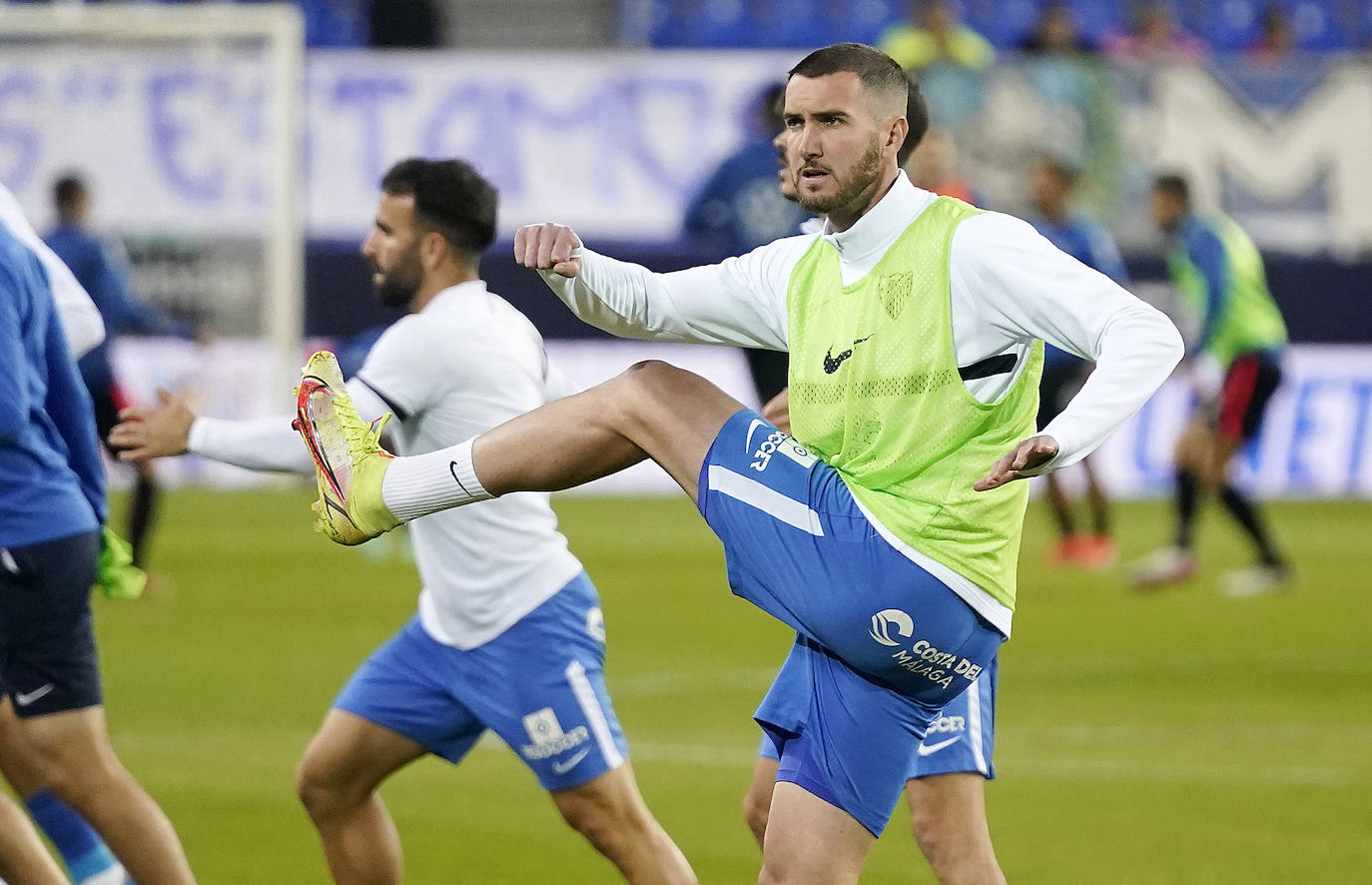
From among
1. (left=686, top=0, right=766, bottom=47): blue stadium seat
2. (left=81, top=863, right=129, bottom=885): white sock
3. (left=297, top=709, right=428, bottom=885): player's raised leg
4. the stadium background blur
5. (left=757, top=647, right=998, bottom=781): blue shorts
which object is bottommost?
the stadium background blur

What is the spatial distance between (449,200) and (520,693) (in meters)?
1.33

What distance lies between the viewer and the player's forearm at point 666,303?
15.1 feet

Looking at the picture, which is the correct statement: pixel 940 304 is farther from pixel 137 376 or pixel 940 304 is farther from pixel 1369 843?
pixel 137 376

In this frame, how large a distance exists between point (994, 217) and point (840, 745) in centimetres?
110

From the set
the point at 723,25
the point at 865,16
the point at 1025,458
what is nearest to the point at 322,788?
the point at 1025,458

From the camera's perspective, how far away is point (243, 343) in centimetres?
1881

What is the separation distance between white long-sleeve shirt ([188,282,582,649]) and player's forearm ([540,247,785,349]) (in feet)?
2.46

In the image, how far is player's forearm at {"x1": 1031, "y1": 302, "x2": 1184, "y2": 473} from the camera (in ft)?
13.0

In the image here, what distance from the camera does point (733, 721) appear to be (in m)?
9.15

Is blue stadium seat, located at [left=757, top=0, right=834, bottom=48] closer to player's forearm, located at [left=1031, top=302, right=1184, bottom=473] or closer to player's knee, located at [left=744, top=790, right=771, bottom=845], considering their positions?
player's knee, located at [left=744, top=790, right=771, bottom=845]

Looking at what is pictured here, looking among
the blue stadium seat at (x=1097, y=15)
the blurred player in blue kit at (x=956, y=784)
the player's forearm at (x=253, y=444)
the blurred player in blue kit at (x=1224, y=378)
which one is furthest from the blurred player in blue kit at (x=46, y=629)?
the blue stadium seat at (x=1097, y=15)

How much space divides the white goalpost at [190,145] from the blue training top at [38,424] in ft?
44.1

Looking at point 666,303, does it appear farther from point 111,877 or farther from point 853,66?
point 111,877

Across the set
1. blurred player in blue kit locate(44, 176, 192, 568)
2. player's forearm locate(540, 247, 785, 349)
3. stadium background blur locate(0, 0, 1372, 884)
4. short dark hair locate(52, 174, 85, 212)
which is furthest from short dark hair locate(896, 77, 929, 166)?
short dark hair locate(52, 174, 85, 212)
